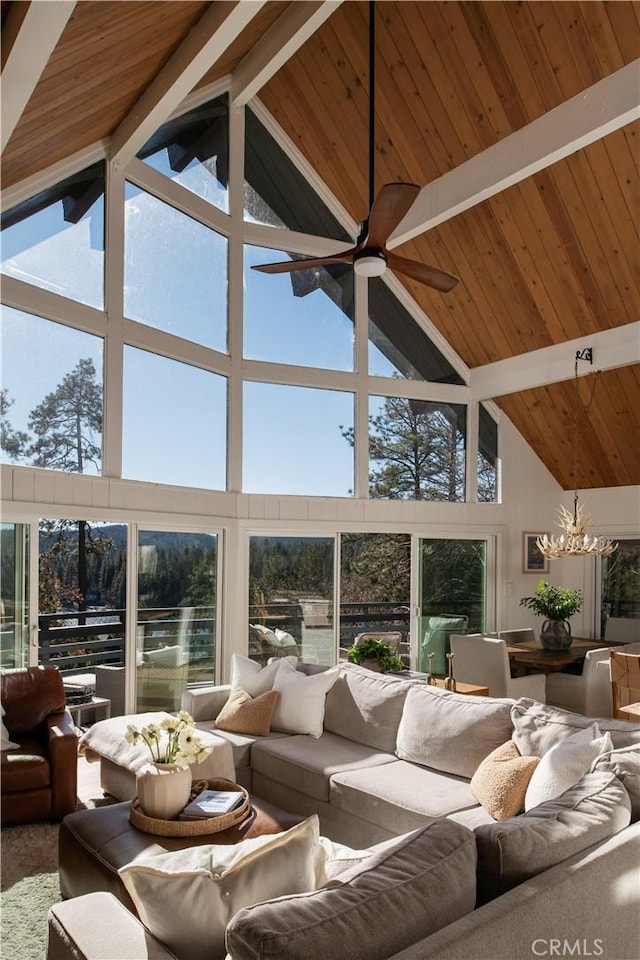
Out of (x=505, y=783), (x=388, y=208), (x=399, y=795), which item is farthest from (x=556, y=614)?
(x=388, y=208)

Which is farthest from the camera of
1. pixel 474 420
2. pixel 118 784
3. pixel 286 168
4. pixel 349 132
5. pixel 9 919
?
pixel 474 420

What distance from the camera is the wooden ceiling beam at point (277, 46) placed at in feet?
18.6

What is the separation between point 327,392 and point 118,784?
14.8 feet

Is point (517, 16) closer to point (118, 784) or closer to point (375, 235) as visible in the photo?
point (375, 235)

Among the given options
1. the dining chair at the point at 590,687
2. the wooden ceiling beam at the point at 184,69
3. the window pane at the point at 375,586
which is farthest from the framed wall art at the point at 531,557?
the wooden ceiling beam at the point at 184,69

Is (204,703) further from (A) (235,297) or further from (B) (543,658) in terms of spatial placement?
(A) (235,297)

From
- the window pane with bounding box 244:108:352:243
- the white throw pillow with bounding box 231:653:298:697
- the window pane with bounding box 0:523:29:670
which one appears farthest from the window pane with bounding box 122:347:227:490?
the white throw pillow with bounding box 231:653:298:697

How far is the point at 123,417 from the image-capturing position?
5.93m

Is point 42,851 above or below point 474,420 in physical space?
below

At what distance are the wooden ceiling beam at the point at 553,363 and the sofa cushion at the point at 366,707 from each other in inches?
160

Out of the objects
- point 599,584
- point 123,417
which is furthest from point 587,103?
point 599,584

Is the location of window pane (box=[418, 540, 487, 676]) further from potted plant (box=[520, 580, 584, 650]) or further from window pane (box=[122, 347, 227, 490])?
window pane (box=[122, 347, 227, 490])

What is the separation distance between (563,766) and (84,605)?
12.7 ft

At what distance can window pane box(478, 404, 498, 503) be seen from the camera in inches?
332
